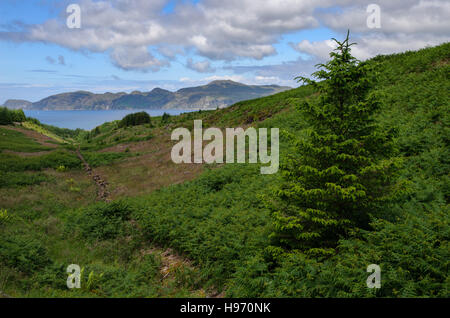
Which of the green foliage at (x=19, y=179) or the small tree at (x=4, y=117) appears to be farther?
the small tree at (x=4, y=117)

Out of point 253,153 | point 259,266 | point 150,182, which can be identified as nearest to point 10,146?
point 150,182

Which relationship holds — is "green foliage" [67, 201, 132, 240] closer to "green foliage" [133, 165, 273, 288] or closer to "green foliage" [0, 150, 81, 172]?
"green foliage" [133, 165, 273, 288]

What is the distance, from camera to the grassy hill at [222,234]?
6.37 meters

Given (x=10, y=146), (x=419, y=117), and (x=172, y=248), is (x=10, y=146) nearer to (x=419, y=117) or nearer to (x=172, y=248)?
(x=172, y=248)

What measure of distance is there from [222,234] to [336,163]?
18.4 feet

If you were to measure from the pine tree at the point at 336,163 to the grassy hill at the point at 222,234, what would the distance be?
0.57 meters

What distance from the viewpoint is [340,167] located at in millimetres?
7578

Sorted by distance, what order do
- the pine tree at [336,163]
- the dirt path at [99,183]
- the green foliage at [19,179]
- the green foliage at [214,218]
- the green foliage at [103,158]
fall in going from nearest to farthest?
the pine tree at [336,163], the green foliage at [214,218], the green foliage at [19,179], the dirt path at [99,183], the green foliage at [103,158]

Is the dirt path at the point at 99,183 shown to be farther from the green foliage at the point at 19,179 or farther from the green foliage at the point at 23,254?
the green foliage at the point at 23,254

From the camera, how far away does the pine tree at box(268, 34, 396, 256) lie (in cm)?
725

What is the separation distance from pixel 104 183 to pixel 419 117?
92.9ft

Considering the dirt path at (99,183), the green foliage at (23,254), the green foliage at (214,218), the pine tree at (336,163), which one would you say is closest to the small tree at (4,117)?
the dirt path at (99,183)

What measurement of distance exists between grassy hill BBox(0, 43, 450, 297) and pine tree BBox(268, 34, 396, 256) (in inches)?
22.6

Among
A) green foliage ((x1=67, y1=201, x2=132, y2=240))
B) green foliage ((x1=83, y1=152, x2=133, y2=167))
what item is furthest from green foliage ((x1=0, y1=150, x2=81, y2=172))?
green foliage ((x1=67, y1=201, x2=132, y2=240))
